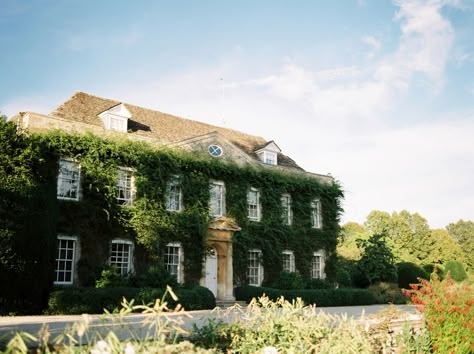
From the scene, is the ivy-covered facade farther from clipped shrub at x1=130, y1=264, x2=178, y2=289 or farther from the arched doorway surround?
clipped shrub at x1=130, y1=264, x2=178, y2=289

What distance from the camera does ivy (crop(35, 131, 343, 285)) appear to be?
57.8 ft

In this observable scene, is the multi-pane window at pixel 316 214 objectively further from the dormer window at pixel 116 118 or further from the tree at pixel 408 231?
the tree at pixel 408 231

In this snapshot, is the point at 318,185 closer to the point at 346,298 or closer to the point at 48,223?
the point at 346,298

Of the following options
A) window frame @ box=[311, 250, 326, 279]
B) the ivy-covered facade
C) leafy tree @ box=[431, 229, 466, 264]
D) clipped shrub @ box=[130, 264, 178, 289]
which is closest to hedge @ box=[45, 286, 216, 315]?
clipped shrub @ box=[130, 264, 178, 289]

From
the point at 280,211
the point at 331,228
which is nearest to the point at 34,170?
the point at 280,211

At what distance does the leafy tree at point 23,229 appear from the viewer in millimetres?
13695

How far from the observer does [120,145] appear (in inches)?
741

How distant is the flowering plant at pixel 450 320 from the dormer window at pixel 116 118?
15381mm

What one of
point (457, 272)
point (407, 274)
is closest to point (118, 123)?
point (407, 274)

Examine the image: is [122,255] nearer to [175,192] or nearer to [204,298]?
[175,192]

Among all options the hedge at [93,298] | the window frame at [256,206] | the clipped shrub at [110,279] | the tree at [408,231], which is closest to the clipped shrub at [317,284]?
the window frame at [256,206]

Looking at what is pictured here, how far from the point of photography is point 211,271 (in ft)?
68.9

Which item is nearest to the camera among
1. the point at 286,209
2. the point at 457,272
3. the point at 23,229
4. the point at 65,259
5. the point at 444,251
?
the point at 23,229

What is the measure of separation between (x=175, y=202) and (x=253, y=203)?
4.60 m
